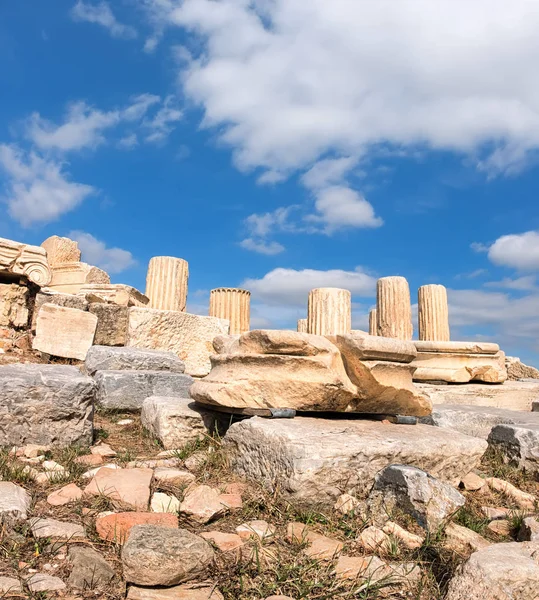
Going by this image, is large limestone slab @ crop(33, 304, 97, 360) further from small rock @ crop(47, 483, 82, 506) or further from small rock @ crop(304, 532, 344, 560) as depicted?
small rock @ crop(304, 532, 344, 560)

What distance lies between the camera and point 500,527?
2.74 m

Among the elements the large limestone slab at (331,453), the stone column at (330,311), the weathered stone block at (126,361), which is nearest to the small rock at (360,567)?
the large limestone slab at (331,453)

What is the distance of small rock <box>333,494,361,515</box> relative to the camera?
2639 mm

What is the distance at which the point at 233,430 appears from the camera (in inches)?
130

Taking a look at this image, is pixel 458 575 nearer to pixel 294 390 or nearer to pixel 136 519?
pixel 136 519

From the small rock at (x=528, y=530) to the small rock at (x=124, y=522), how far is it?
1.71 metres

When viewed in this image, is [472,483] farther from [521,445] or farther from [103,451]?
[103,451]

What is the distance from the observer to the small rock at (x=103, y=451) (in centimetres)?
349

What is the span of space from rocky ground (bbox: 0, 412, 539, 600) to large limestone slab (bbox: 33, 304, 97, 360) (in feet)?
11.9

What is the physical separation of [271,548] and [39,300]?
20.7ft

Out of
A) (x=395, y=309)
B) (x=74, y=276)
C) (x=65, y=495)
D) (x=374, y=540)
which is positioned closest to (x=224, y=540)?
(x=374, y=540)

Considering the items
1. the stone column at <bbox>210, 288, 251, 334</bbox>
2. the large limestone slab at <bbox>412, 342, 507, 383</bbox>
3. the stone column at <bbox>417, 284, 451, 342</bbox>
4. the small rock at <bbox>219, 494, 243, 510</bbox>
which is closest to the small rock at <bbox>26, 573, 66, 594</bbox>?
the small rock at <bbox>219, 494, 243, 510</bbox>

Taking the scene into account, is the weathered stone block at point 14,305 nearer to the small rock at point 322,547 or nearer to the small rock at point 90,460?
the small rock at point 90,460

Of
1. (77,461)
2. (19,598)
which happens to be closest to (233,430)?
(77,461)
